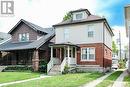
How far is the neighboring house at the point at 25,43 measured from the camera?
35.2 meters

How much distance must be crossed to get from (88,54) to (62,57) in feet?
12.0

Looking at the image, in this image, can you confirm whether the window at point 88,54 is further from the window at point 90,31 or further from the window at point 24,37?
the window at point 24,37

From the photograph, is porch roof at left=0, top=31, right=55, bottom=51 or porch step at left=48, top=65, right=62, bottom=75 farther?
porch roof at left=0, top=31, right=55, bottom=51

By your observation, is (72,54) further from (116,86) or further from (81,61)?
(116,86)

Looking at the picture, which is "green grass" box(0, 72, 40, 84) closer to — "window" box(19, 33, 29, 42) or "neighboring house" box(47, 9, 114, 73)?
"neighboring house" box(47, 9, 114, 73)

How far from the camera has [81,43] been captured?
31.9 m

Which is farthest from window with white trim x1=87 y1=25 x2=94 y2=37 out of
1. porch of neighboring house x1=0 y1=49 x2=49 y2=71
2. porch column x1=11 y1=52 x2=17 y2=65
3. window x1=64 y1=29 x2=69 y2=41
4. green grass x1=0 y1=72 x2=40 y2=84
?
porch column x1=11 y1=52 x2=17 y2=65

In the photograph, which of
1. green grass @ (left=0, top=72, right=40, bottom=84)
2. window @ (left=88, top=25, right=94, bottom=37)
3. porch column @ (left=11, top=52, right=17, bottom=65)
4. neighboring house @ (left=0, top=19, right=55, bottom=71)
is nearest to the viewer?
green grass @ (left=0, top=72, right=40, bottom=84)

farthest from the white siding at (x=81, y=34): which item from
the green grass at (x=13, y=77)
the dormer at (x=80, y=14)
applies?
the green grass at (x=13, y=77)

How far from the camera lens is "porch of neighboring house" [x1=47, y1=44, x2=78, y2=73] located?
29.4m

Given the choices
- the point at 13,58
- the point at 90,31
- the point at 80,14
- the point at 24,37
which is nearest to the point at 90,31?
the point at 90,31

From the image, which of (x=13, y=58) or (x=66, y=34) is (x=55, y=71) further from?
(x=13, y=58)

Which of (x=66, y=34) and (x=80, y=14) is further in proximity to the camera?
(x=80, y=14)

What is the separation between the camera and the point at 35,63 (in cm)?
3231
